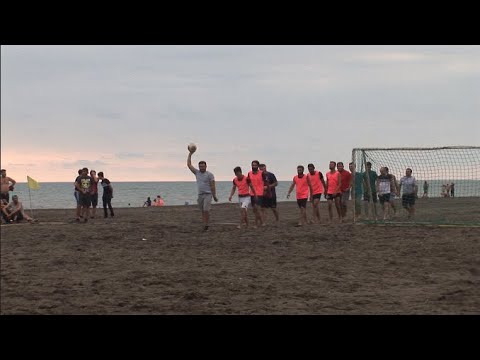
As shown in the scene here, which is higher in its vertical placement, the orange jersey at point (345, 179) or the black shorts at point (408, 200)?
the orange jersey at point (345, 179)

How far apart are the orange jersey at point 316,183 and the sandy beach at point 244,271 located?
1.38 meters

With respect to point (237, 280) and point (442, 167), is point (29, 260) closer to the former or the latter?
point (237, 280)

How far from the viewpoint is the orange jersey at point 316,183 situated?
16125mm

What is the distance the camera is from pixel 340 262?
35.3ft

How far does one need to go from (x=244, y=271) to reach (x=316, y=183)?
652cm

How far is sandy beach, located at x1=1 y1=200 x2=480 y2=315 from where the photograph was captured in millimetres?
7961

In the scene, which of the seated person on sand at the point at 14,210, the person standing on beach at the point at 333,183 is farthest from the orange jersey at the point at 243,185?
→ the seated person on sand at the point at 14,210

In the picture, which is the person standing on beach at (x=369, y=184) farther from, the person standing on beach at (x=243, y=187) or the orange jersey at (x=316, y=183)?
the person standing on beach at (x=243, y=187)

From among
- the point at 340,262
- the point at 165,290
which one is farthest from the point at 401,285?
the point at 165,290

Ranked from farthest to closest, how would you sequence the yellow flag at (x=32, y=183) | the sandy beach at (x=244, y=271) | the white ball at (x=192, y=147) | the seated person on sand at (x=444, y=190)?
the seated person on sand at (x=444, y=190)
the yellow flag at (x=32, y=183)
the white ball at (x=192, y=147)
the sandy beach at (x=244, y=271)

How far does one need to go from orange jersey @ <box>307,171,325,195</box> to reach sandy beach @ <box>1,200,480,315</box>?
4.54 feet

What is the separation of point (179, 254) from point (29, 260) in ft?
8.22

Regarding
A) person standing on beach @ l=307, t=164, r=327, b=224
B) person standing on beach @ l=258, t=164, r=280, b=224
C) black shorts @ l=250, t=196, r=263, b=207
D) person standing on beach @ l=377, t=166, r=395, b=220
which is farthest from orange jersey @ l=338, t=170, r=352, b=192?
black shorts @ l=250, t=196, r=263, b=207

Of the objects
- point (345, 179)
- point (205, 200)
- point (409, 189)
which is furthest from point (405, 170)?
point (205, 200)
